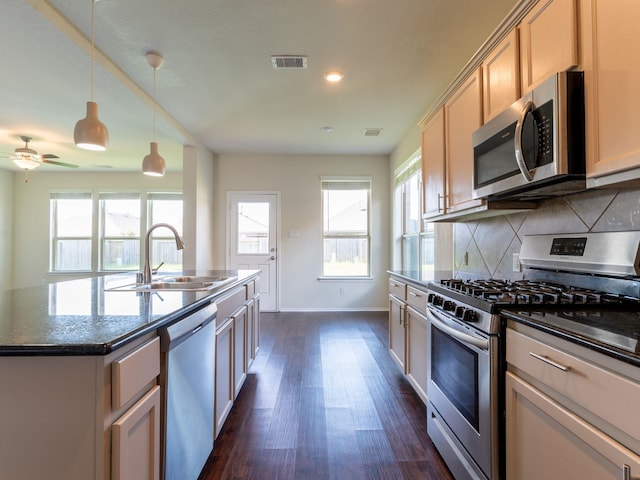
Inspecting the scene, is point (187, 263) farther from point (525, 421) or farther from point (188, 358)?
point (525, 421)

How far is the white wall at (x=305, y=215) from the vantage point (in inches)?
221

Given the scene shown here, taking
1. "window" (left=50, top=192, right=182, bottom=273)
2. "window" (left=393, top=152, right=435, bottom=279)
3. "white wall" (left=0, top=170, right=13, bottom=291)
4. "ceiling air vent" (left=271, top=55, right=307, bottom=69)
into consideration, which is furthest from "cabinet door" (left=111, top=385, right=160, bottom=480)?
"white wall" (left=0, top=170, right=13, bottom=291)

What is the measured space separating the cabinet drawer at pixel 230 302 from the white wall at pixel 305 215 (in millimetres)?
3092

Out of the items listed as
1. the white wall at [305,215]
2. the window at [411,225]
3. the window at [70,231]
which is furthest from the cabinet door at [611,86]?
the window at [70,231]

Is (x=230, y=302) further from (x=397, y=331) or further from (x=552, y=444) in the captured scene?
(x=552, y=444)

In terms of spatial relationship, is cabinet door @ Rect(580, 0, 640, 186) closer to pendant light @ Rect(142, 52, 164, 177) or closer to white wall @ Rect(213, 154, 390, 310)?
pendant light @ Rect(142, 52, 164, 177)

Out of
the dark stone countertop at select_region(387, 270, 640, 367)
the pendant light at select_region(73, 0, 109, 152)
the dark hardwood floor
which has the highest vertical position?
the pendant light at select_region(73, 0, 109, 152)

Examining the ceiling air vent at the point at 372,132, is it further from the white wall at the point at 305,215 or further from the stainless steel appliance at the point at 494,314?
the stainless steel appliance at the point at 494,314

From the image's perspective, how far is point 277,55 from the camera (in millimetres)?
2686

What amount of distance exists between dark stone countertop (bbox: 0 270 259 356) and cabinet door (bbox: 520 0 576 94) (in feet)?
5.89

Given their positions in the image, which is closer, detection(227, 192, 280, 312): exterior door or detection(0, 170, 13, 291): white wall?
detection(227, 192, 280, 312): exterior door

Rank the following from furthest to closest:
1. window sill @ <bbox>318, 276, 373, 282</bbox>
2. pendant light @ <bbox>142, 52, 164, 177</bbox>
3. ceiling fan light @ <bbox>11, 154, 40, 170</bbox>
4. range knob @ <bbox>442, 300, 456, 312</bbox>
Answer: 1. window sill @ <bbox>318, 276, 373, 282</bbox>
2. ceiling fan light @ <bbox>11, 154, 40, 170</bbox>
3. pendant light @ <bbox>142, 52, 164, 177</bbox>
4. range knob @ <bbox>442, 300, 456, 312</bbox>

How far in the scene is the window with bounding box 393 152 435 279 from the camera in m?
4.02

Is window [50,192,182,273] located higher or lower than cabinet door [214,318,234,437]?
higher
